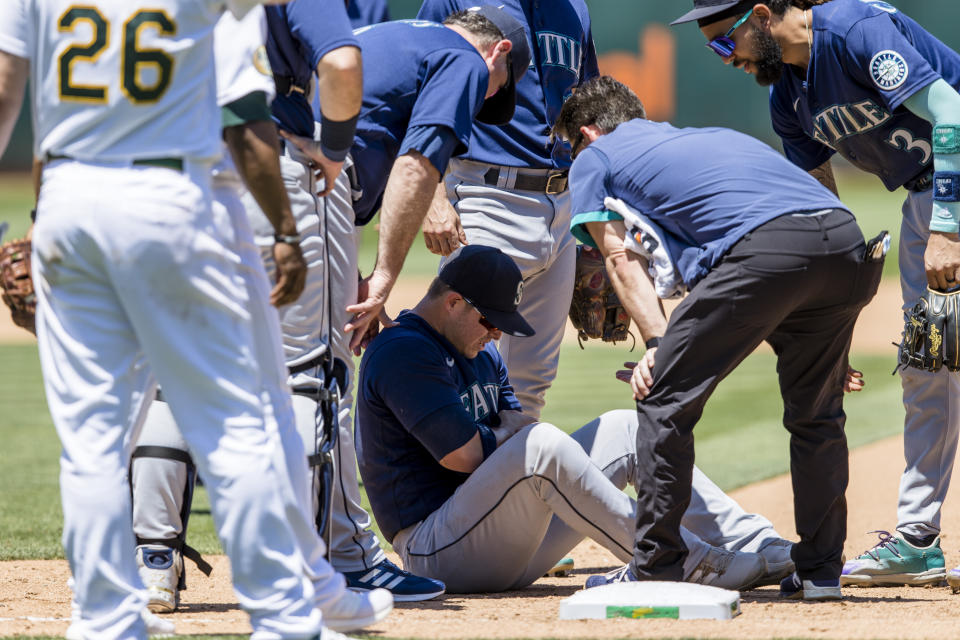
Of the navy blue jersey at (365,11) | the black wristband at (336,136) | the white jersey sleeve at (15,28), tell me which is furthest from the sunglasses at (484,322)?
the navy blue jersey at (365,11)

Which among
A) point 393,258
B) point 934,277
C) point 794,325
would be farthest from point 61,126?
point 934,277

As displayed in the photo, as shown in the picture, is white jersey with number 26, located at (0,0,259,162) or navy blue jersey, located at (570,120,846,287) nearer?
white jersey with number 26, located at (0,0,259,162)

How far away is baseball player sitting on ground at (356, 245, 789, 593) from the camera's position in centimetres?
410

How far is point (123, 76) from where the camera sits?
2.70 metres

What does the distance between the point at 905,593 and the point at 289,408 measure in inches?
103

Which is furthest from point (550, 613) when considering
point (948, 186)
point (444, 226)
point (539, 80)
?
point (539, 80)

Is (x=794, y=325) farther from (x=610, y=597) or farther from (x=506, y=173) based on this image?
(x=506, y=173)

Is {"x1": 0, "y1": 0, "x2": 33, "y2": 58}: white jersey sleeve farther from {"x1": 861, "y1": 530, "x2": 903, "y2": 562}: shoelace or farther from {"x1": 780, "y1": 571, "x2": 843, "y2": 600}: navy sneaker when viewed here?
{"x1": 861, "y1": 530, "x2": 903, "y2": 562}: shoelace

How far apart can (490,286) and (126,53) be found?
75.2 inches

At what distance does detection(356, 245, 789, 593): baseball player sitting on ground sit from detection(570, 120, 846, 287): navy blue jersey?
546mm

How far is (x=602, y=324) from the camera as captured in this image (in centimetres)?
564

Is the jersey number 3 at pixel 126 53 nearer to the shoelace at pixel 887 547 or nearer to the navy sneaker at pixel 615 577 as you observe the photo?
the navy sneaker at pixel 615 577

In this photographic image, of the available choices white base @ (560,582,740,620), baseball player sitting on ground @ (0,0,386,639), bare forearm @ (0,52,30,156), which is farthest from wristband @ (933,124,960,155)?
bare forearm @ (0,52,30,156)

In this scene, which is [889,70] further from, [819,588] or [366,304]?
[366,304]
